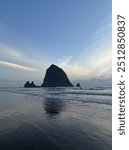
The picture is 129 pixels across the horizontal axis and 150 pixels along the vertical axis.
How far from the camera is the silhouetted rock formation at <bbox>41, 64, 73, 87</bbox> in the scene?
134 meters

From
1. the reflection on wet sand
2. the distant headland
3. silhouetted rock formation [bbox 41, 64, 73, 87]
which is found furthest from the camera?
silhouetted rock formation [bbox 41, 64, 73, 87]

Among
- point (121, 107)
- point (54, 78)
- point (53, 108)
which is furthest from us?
point (54, 78)

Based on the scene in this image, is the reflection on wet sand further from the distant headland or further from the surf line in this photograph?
the distant headland

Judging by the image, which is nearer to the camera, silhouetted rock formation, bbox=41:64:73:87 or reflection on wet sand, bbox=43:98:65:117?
reflection on wet sand, bbox=43:98:65:117

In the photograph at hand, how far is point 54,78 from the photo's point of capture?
136 m

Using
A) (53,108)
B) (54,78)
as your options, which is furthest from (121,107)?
(54,78)

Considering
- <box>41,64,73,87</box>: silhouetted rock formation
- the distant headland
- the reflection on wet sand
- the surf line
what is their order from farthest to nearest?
1. <box>41,64,73,87</box>: silhouetted rock formation
2. the distant headland
3. the reflection on wet sand
4. the surf line

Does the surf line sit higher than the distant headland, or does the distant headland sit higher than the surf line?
the distant headland

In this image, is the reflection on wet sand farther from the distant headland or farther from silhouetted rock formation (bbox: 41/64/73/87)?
silhouetted rock formation (bbox: 41/64/73/87)

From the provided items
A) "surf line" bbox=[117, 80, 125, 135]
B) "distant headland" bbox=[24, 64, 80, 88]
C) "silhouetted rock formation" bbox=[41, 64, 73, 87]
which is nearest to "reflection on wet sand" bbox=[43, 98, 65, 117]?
"surf line" bbox=[117, 80, 125, 135]

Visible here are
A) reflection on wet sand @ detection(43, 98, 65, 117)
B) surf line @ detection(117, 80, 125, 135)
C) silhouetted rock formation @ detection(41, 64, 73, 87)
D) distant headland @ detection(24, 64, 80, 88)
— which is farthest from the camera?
silhouetted rock formation @ detection(41, 64, 73, 87)

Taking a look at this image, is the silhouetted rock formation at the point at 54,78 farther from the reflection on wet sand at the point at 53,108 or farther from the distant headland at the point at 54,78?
the reflection on wet sand at the point at 53,108

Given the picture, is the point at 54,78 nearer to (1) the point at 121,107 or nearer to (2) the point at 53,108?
(2) the point at 53,108

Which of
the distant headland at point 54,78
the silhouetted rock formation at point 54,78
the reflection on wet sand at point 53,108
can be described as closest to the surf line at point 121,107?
the reflection on wet sand at point 53,108
